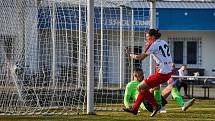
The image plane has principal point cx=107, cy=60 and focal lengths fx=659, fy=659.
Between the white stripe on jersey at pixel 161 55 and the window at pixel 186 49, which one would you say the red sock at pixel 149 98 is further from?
the window at pixel 186 49

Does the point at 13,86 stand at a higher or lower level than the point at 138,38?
lower

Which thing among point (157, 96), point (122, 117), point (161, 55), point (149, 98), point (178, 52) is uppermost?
point (161, 55)

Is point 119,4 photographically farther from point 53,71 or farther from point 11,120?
point 11,120

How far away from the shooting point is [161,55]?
14711 mm

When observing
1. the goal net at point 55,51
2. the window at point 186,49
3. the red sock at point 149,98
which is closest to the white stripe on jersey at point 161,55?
the red sock at point 149,98

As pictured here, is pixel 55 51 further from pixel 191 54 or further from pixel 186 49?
pixel 191 54

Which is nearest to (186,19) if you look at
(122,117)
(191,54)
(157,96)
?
(191,54)

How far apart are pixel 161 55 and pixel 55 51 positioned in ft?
15.6

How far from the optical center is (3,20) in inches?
639

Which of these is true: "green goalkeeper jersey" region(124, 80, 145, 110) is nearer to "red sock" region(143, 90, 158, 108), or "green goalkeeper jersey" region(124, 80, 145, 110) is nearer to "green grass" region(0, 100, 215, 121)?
"green grass" region(0, 100, 215, 121)

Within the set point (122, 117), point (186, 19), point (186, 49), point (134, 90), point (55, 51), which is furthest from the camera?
point (186, 49)

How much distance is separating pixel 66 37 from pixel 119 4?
2.64 m

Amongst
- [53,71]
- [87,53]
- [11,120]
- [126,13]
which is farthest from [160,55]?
[126,13]

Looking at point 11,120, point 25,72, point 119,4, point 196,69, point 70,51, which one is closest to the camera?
point 11,120
